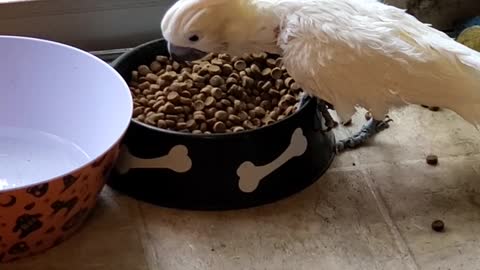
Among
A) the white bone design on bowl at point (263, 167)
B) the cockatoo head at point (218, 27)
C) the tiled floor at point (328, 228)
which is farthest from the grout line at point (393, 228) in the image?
the cockatoo head at point (218, 27)

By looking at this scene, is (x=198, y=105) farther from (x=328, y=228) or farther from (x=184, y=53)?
(x=328, y=228)

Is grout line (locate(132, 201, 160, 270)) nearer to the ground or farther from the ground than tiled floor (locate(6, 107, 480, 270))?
nearer to the ground

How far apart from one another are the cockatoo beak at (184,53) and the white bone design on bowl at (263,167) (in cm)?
18

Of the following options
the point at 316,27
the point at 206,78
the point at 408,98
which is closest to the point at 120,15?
the point at 206,78

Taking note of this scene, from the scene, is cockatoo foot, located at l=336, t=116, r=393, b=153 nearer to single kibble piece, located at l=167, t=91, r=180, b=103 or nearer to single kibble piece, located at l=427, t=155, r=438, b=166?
single kibble piece, located at l=427, t=155, r=438, b=166

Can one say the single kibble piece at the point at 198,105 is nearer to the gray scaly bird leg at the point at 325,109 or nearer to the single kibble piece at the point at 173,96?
the single kibble piece at the point at 173,96

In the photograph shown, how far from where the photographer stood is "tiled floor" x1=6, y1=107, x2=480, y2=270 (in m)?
1.17

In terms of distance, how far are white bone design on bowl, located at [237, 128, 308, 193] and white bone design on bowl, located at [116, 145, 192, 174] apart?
0.08 m

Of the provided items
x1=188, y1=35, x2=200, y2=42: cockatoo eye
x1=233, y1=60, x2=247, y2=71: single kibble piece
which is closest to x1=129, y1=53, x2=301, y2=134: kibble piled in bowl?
x1=233, y1=60, x2=247, y2=71: single kibble piece

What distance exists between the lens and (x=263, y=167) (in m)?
1.24

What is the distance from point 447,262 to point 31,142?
610 mm

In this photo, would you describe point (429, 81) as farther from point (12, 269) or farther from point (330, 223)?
point (12, 269)

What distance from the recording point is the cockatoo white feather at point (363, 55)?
3.87 ft

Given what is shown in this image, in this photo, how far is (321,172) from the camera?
4.33ft
